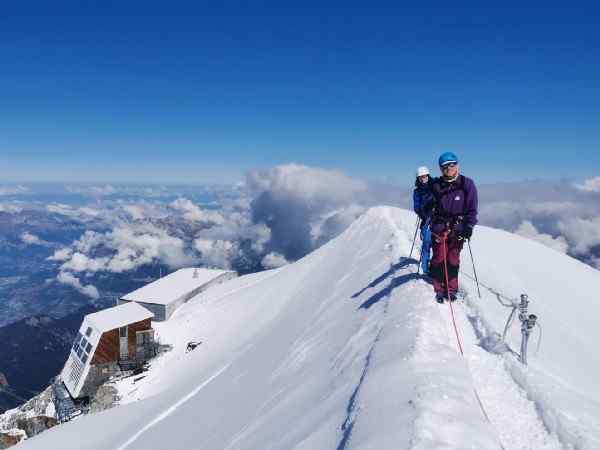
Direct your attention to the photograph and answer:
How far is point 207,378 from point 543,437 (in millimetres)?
13708

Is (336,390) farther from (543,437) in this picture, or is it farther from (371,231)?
(371,231)

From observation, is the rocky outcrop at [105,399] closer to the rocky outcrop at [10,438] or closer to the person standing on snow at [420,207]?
the rocky outcrop at [10,438]

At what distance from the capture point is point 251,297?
103ft

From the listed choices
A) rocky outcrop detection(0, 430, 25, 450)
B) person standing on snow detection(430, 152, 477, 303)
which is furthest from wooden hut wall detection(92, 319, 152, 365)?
person standing on snow detection(430, 152, 477, 303)

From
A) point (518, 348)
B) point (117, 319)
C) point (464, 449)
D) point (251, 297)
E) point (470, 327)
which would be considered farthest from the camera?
point (117, 319)

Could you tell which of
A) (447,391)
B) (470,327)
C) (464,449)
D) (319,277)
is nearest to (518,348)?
(470,327)

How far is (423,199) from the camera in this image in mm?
9586

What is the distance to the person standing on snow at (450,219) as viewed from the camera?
27.7 feet

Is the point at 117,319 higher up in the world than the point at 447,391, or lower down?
lower down

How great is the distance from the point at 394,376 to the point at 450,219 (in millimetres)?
4588

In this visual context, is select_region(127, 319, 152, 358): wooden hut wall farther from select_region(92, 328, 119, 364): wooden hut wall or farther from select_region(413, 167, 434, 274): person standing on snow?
select_region(413, 167, 434, 274): person standing on snow

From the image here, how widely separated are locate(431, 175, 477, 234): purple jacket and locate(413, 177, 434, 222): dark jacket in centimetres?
29

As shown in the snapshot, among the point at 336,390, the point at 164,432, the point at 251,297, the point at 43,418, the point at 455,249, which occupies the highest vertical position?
the point at 455,249

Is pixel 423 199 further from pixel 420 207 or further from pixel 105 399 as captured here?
pixel 105 399
